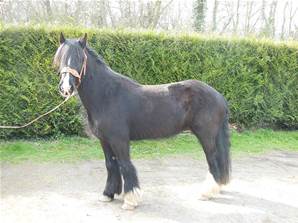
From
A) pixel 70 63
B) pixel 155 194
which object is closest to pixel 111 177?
pixel 155 194

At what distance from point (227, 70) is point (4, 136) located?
4876 mm

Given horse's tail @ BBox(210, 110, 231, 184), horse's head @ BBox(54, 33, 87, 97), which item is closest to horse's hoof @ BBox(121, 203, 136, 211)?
horse's tail @ BBox(210, 110, 231, 184)

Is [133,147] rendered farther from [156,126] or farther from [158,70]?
[156,126]

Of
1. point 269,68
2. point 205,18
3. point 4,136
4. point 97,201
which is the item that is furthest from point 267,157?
point 205,18

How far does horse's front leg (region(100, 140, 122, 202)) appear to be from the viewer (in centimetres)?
451

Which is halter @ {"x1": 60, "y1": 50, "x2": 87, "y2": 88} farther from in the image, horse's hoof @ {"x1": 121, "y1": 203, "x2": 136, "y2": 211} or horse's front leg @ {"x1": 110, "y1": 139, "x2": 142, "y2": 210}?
horse's hoof @ {"x1": 121, "y1": 203, "x2": 136, "y2": 211}

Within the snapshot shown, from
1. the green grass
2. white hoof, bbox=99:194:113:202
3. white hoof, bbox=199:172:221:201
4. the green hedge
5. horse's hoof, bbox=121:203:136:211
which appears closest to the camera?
horse's hoof, bbox=121:203:136:211

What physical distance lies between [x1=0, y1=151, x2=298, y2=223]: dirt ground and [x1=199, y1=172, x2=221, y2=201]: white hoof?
8cm

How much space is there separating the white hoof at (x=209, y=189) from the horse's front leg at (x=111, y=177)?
Answer: 1.05 metres

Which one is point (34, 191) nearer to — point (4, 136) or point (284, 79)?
point (4, 136)

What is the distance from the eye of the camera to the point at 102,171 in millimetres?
5855

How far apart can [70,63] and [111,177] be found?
4.99 ft

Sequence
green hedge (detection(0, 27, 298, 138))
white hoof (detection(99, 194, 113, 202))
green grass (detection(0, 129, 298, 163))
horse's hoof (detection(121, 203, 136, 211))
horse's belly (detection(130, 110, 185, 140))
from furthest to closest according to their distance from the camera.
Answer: green hedge (detection(0, 27, 298, 138)), green grass (detection(0, 129, 298, 163)), white hoof (detection(99, 194, 113, 202)), horse's belly (detection(130, 110, 185, 140)), horse's hoof (detection(121, 203, 136, 211))

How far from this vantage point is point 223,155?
4.79 metres
